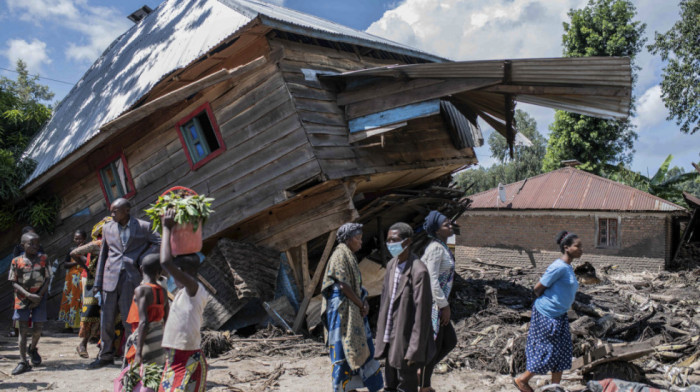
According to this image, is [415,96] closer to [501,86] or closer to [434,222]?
[501,86]

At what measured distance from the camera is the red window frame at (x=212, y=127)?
27.4 feet

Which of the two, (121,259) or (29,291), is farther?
(29,291)

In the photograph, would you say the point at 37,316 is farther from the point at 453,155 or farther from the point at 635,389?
the point at 453,155

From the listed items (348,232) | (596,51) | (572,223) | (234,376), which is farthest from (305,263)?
(596,51)

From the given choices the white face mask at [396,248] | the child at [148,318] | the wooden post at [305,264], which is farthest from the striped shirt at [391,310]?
the wooden post at [305,264]

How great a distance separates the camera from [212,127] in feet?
28.0

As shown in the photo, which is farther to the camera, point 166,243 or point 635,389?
point 635,389

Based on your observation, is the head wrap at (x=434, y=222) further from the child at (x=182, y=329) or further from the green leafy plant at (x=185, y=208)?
the child at (x=182, y=329)

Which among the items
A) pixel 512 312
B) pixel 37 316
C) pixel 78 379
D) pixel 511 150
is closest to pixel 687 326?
pixel 512 312

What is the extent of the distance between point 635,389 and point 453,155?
23.4 feet

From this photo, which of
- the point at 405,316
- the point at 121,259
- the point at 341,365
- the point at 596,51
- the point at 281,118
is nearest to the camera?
the point at 405,316

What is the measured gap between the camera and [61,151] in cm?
1018

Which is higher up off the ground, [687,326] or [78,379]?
[78,379]

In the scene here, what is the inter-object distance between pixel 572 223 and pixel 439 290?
50.9ft
